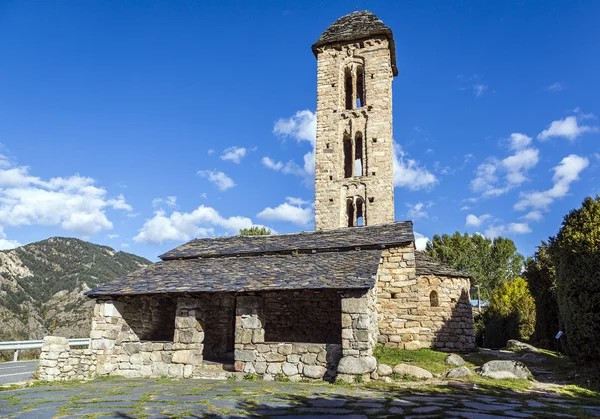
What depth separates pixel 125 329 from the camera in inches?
406

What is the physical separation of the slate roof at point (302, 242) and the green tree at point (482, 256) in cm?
2112

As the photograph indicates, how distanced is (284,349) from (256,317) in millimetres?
992

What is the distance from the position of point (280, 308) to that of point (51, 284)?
3679 centimetres

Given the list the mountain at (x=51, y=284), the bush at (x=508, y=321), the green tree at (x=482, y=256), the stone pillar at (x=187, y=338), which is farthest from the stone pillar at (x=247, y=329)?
the green tree at (x=482, y=256)

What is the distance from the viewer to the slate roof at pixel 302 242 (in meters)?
12.0

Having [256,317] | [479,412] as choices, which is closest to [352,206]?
[256,317]

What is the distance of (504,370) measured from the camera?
800 cm

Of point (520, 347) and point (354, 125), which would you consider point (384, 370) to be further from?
point (354, 125)

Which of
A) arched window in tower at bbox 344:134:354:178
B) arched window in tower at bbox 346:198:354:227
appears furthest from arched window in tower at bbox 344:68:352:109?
arched window in tower at bbox 346:198:354:227

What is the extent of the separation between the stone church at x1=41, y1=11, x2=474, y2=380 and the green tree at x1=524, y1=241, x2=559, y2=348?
19.2ft

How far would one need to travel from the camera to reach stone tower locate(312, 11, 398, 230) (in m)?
19.8

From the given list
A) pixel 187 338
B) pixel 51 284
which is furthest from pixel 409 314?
pixel 51 284

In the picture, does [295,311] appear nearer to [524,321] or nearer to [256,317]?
[256,317]

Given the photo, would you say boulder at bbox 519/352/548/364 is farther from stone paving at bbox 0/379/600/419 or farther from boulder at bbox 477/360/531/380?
stone paving at bbox 0/379/600/419
